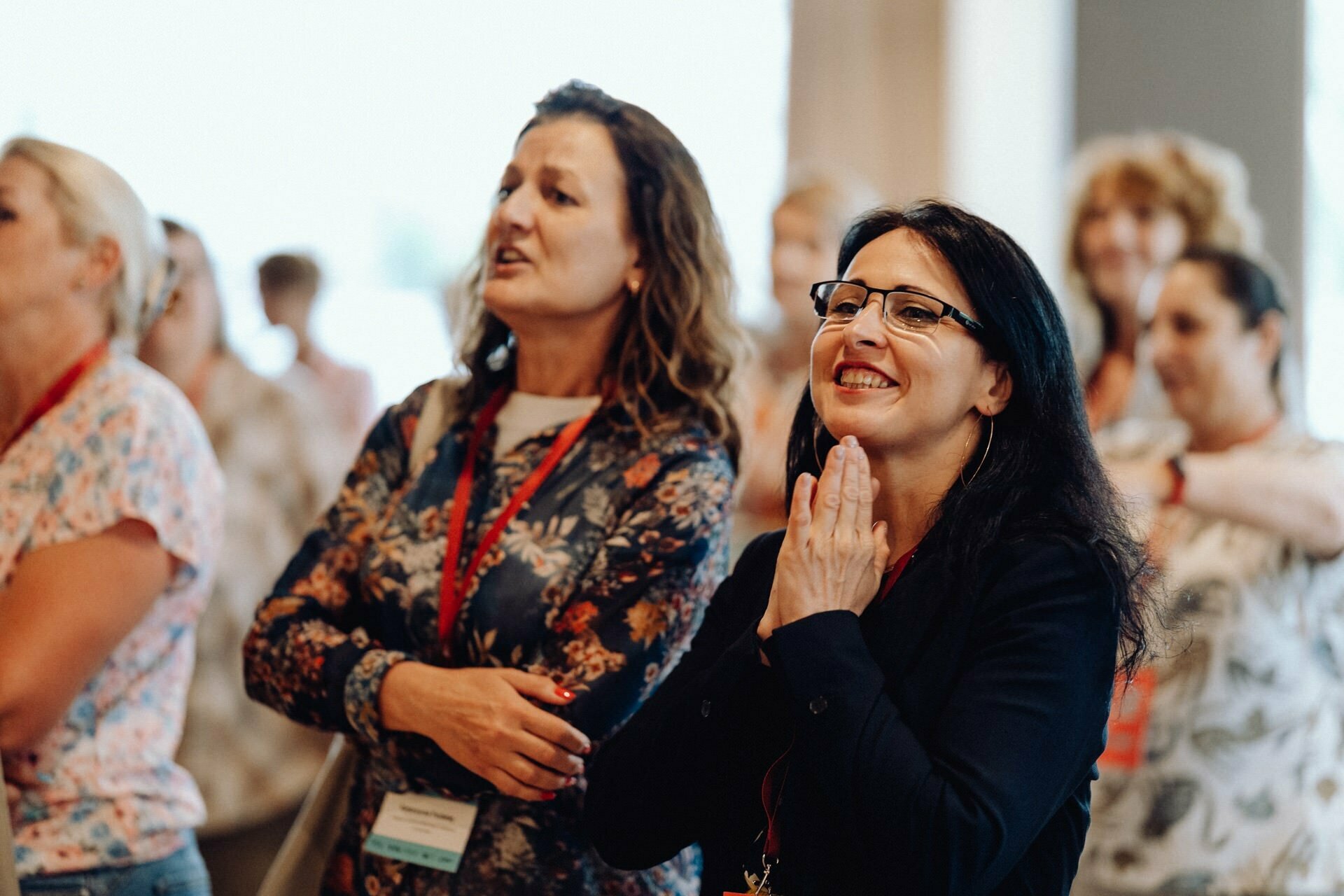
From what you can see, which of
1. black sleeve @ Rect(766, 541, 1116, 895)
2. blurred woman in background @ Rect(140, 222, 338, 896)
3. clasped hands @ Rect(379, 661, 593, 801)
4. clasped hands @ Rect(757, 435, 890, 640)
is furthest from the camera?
blurred woman in background @ Rect(140, 222, 338, 896)

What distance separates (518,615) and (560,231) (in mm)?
582

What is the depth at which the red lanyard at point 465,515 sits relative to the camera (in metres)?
1.97

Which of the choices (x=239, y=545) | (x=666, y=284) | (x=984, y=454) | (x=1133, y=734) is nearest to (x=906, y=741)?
(x=984, y=454)

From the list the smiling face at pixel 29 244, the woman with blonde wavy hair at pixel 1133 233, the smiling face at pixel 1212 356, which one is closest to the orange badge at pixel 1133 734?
the smiling face at pixel 1212 356

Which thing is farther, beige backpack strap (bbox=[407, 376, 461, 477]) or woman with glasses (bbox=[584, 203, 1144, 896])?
beige backpack strap (bbox=[407, 376, 461, 477])

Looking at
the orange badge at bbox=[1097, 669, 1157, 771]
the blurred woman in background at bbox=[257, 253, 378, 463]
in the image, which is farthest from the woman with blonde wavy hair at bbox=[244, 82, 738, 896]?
the blurred woman in background at bbox=[257, 253, 378, 463]

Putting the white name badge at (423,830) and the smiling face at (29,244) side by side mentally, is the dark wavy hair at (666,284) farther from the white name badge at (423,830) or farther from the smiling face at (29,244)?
the smiling face at (29,244)

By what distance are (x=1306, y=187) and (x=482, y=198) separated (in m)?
3.82

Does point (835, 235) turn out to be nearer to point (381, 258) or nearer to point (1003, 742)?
point (1003, 742)

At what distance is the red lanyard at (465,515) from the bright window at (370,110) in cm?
454

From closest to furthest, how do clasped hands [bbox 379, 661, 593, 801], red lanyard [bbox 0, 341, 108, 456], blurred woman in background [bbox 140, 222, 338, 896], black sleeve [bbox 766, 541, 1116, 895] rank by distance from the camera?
black sleeve [bbox 766, 541, 1116, 895] → clasped hands [bbox 379, 661, 593, 801] → red lanyard [bbox 0, 341, 108, 456] → blurred woman in background [bbox 140, 222, 338, 896]

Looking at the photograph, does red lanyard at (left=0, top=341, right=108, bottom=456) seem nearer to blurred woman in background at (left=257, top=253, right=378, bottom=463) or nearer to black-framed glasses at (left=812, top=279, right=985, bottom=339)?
black-framed glasses at (left=812, top=279, right=985, bottom=339)

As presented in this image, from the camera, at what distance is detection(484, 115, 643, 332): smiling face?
2.10 meters

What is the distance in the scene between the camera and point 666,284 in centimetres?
218
